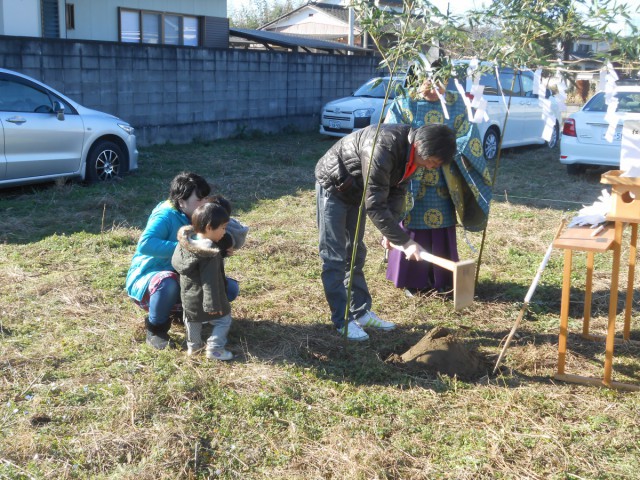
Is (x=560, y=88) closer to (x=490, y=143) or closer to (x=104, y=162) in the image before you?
(x=104, y=162)

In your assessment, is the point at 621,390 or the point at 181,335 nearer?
the point at 621,390

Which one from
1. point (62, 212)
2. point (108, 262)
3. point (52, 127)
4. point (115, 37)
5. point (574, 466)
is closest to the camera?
point (574, 466)

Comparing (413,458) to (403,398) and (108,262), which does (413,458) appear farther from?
(108,262)

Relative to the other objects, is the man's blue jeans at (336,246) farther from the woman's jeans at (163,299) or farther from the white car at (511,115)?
the white car at (511,115)

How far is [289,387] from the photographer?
3.40 m

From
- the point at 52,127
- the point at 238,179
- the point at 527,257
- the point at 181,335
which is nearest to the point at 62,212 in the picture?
the point at 52,127

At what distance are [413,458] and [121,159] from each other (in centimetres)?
661

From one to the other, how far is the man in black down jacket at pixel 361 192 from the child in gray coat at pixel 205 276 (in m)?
0.67

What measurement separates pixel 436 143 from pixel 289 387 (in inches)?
56.1

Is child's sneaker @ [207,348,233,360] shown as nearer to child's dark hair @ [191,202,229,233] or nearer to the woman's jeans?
the woman's jeans

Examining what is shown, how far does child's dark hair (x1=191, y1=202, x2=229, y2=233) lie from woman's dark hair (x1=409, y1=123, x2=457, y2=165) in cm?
105

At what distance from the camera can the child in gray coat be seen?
11.3 ft

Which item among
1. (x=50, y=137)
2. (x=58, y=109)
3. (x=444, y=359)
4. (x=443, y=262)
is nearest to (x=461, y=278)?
(x=443, y=262)

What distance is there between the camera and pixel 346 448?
2922 mm
